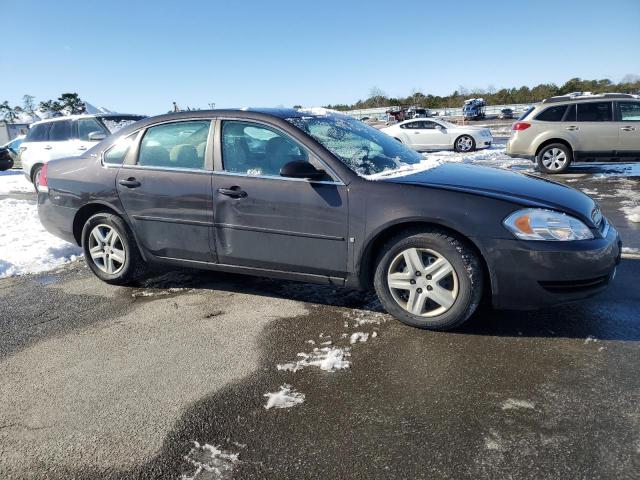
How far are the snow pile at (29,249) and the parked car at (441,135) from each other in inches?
514

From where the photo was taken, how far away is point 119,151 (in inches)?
171

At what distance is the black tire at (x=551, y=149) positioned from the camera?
1073 centimetres

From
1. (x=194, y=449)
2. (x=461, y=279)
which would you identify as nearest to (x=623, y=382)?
(x=461, y=279)

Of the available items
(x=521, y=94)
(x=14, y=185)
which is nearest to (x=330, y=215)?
(x=14, y=185)

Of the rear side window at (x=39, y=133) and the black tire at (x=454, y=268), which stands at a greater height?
the rear side window at (x=39, y=133)

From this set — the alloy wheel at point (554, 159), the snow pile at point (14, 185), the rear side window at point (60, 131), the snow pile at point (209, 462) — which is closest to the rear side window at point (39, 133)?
the rear side window at point (60, 131)

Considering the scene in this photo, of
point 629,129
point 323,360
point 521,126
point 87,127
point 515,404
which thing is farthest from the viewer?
point 521,126

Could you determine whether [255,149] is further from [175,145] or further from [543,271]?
[543,271]

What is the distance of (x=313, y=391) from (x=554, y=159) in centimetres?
1014

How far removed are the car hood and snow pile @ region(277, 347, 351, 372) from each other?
122cm

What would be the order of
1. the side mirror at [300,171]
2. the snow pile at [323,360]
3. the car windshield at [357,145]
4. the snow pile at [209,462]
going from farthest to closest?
the car windshield at [357,145]
the side mirror at [300,171]
the snow pile at [323,360]
the snow pile at [209,462]

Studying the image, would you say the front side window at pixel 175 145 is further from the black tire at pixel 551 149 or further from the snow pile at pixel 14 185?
the snow pile at pixel 14 185

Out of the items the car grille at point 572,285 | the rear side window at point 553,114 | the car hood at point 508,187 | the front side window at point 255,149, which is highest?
the rear side window at point 553,114

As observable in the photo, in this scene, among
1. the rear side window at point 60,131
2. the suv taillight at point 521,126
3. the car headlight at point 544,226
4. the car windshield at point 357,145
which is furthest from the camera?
the suv taillight at point 521,126
